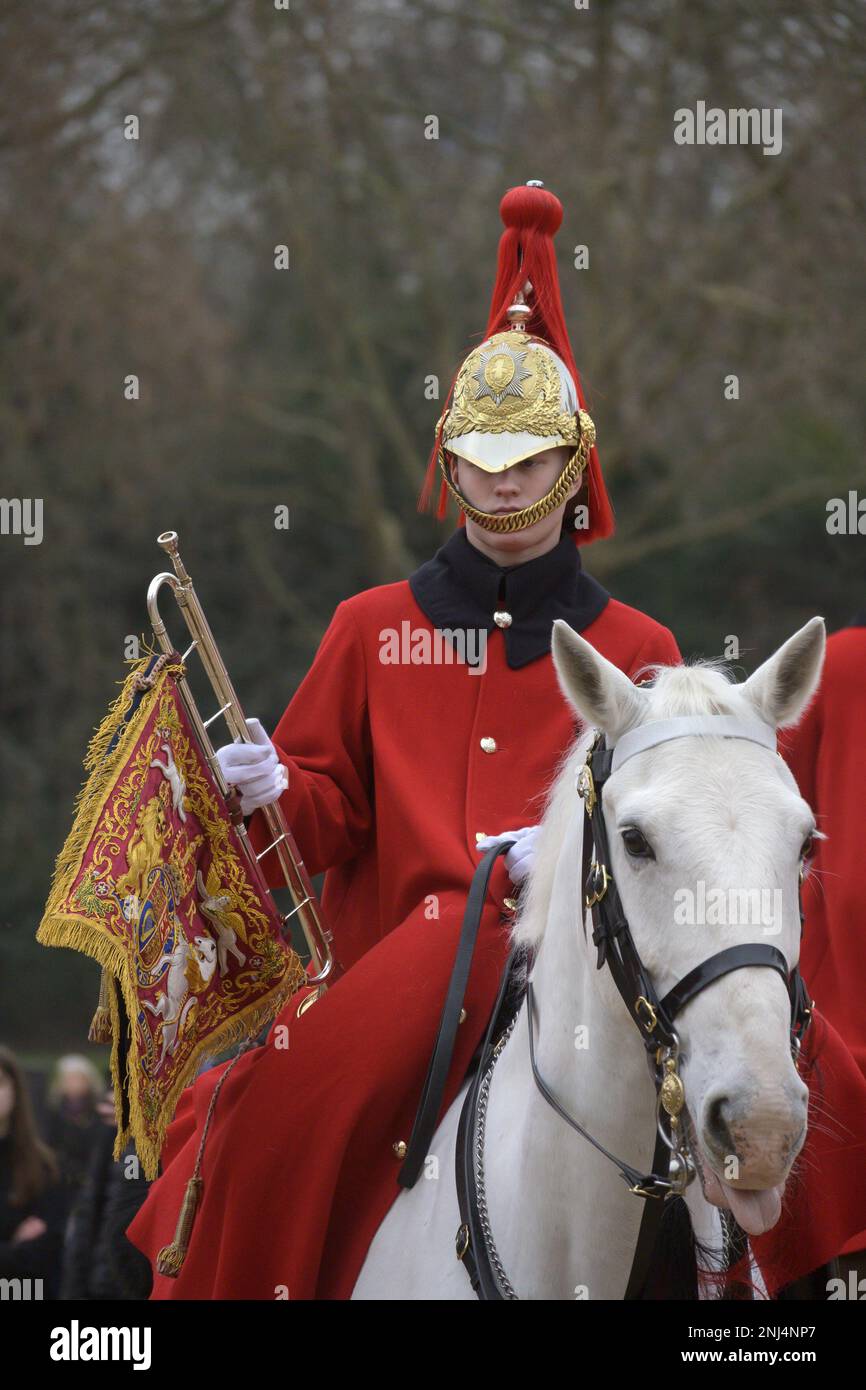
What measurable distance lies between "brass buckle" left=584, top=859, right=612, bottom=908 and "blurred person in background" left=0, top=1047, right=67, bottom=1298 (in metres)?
4.47

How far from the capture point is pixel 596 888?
2.95m

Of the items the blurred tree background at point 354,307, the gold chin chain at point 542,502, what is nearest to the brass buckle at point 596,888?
the gold chin chain at point 542,502

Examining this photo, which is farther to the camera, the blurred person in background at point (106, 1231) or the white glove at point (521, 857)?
the blurred person in background at point (106, 1231)

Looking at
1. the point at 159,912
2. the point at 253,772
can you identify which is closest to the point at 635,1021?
the point at 159,912

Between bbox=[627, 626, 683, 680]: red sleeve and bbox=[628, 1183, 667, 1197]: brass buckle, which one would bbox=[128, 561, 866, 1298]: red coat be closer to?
bbox=[627, 626, 683, 680]: red sleeve

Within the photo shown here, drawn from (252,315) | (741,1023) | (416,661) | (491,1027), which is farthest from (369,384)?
(741,1023)

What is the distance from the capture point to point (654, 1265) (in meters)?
3.16

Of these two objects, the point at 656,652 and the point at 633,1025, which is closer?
the point at 633,1025

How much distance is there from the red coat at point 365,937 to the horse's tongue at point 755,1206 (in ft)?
3.31

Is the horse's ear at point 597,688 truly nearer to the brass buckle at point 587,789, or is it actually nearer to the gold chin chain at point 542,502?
the brass buckle at point 587,789

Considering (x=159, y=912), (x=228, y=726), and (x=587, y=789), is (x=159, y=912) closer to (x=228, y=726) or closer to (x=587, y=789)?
(x=228, y=726)

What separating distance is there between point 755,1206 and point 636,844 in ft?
1.89

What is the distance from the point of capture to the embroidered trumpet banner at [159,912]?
3371 mm

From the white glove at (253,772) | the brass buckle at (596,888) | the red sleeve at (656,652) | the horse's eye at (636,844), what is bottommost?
the brass buckle at (596,888)
